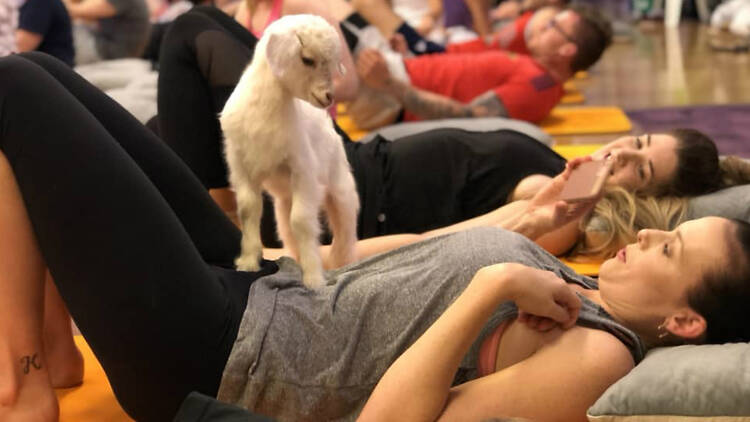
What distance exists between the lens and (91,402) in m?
1.78

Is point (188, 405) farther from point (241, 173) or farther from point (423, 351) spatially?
point (241, 173)

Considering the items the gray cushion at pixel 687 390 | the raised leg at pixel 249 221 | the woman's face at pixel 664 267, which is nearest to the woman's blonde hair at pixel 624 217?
the woman's face at pixel 664 267

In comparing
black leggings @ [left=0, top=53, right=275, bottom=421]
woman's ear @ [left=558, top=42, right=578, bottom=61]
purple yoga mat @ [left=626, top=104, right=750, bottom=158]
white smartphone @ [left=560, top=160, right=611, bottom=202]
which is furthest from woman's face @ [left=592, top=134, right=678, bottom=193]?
woman's ear @ [left=558, top=42, right=578, bottom=61]

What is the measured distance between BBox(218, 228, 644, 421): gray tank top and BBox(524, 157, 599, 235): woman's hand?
56cm

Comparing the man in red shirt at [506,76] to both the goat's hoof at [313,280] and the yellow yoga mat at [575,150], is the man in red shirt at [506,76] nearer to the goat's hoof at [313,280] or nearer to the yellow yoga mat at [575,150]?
the yellow yoga mat at [575,150]

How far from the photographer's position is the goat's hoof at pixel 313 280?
1606mm

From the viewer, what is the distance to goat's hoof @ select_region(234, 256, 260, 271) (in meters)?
1.67

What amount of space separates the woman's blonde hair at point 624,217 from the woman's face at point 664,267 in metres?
0.73

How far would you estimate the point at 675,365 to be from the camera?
4.45ft

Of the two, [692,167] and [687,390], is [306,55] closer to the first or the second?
[687,390]

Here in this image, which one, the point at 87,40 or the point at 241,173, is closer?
the point at 241,173

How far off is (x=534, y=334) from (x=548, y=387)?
0.11 meters

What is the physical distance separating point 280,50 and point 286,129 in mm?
164

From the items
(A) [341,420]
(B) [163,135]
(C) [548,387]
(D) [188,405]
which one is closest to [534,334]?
(C) [548,387]
